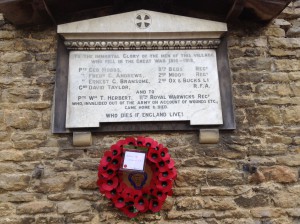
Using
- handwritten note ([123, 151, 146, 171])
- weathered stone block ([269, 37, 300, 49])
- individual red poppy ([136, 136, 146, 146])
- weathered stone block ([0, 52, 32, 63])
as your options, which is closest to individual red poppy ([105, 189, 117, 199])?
handwritten note ([123, 151, 146, 171])

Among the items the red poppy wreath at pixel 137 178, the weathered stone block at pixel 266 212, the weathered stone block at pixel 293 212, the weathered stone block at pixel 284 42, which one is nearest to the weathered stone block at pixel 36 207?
the red poppy wreath at pixel 137 178

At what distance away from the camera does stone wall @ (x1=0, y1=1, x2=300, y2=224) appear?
2.95m

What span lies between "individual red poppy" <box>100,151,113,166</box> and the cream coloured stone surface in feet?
4.10

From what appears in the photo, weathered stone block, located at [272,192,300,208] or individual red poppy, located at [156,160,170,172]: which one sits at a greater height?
individual red poppy, located at [156,160,170,172]

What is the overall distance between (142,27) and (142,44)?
19cm

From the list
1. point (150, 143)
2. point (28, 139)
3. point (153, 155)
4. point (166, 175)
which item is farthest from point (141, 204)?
point (28, 139)

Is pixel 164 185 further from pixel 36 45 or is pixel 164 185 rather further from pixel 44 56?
pixel 36 45

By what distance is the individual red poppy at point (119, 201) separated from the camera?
9.14 ft

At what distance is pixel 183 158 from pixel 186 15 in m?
1.53

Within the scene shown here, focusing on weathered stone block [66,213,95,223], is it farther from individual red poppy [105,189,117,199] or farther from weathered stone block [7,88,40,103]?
weathered stone block [7,88,40,103]

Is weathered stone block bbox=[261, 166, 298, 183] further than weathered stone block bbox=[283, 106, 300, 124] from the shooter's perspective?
No

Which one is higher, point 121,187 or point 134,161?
point 134,161

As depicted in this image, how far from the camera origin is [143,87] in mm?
3268

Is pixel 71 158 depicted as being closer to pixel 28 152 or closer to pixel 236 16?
pixel 28 152
